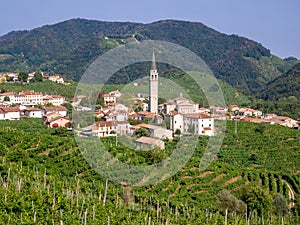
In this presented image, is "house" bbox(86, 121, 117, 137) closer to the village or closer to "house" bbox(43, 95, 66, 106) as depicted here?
the village

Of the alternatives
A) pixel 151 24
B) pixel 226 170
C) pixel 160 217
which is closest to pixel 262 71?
pixel 151 24

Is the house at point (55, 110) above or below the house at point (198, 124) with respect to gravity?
above

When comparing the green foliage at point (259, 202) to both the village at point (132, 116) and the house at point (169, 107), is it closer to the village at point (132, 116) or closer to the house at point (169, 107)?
the village at point (132, 116)

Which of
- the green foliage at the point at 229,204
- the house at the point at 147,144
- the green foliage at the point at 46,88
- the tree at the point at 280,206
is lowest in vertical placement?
the tree at the point at 280,206

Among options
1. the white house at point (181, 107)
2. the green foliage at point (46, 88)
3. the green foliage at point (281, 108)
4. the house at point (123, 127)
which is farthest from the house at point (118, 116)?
the green foliage at point (281, 108)

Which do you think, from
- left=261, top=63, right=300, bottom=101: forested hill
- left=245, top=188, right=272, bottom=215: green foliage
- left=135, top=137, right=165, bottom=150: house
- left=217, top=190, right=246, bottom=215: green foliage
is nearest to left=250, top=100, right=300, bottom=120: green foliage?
left=261, top=63, right=300, bottom=101: forested hill

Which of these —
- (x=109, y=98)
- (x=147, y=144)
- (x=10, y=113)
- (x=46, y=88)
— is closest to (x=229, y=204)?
(x=147, y=144)

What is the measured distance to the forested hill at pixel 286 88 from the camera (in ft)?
240

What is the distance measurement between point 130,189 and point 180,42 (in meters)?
138

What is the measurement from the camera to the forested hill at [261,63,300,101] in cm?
7306

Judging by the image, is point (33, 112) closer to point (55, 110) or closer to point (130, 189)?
point (55, 110)

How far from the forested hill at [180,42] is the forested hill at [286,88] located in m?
8.33

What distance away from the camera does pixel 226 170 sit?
21.5m

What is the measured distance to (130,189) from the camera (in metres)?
17.3
